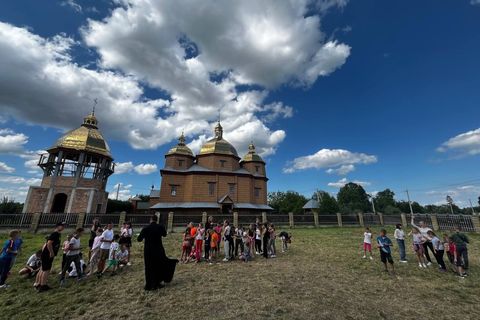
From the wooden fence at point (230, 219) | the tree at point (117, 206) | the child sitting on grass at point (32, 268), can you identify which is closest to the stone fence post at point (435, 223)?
the wooden fence at point (230, 219)

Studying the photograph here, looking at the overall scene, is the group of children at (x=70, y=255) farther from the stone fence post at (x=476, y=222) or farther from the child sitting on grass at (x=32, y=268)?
the stone fence post at (x=476, y=222)

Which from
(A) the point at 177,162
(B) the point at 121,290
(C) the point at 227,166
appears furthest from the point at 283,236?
(A) the point at 177,162

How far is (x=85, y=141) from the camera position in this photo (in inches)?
1144

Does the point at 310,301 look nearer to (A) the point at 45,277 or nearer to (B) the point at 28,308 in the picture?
(B) the point at 28,308

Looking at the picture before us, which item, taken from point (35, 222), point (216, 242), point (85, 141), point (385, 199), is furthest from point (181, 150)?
point (385, 199)

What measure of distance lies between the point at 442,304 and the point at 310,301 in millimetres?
3323

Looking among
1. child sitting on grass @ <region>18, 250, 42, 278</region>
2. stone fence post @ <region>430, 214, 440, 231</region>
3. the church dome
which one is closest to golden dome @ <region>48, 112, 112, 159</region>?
the church dome

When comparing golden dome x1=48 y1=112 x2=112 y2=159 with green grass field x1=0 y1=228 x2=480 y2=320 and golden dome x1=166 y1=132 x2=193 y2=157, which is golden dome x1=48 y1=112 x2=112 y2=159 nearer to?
golden dome x1=166 y1=132 x2=193 y2=157

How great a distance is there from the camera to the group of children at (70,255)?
643cm

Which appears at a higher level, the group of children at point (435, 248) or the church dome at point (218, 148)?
the church dome at point (218, 148)

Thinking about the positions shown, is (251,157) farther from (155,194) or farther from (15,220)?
(15,220)

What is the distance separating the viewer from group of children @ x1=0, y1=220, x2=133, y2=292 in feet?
21.1

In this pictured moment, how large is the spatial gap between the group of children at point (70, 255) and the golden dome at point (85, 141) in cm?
2479

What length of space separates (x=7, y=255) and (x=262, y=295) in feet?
25.5
